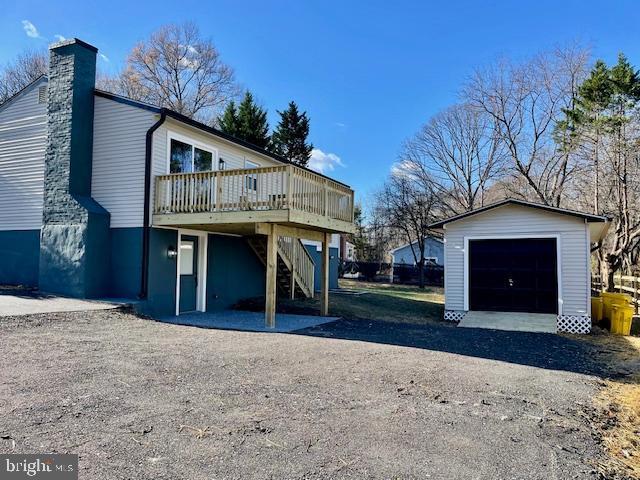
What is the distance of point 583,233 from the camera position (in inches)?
471

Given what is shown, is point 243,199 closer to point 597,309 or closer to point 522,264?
point 522,264

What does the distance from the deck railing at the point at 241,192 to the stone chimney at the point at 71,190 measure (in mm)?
1900

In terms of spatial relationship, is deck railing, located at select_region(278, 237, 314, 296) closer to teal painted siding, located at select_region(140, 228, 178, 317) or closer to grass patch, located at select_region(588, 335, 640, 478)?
teal painted siding, located at select_region(140, 228, 178, 317)

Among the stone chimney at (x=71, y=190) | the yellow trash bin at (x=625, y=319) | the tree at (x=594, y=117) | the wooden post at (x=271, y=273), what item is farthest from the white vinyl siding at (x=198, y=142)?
the tree at (x=594, y=117)

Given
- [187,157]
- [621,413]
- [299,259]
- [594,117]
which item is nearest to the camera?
[621,413]

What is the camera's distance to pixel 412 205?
99.3 feet

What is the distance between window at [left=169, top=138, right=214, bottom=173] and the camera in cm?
1166

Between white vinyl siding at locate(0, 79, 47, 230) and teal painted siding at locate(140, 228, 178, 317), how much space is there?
12.9 feet

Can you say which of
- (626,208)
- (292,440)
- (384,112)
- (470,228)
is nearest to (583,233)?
(470,228)

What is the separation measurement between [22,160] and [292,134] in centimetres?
2102

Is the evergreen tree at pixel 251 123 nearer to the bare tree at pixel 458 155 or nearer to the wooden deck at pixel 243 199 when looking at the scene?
the bare tree at pixel 458 155

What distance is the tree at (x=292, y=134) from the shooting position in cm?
3198

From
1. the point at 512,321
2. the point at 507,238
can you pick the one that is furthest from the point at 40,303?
the point at 507,238

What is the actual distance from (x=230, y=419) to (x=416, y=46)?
22.9 meters
